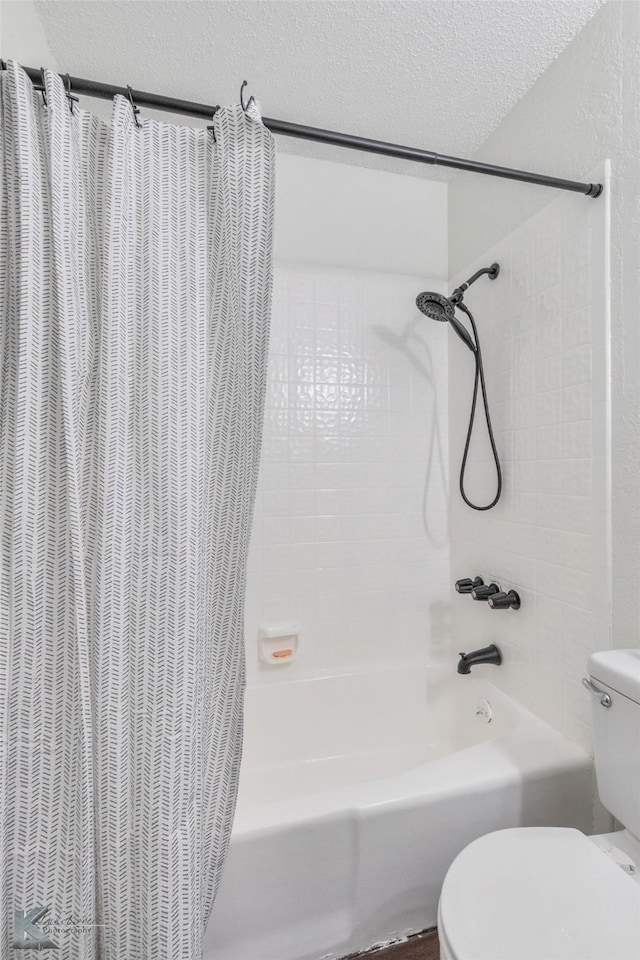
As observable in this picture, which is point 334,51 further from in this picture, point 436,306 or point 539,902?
point 539,902

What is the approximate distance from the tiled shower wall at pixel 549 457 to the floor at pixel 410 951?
65 cm

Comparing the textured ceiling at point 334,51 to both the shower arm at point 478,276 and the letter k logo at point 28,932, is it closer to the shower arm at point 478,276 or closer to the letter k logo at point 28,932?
the shower arm at point 478,276

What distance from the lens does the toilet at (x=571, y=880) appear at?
2.52ft

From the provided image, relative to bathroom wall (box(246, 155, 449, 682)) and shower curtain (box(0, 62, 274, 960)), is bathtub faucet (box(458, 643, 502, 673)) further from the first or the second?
shower curtain (box(0, 62, 274, 960))

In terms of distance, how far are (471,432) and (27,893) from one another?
1.75 metres

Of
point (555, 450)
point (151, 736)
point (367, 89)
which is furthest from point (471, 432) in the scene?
point (151, 736)

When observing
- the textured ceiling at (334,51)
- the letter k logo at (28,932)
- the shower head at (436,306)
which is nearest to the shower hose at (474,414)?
the shower head at (436,306)

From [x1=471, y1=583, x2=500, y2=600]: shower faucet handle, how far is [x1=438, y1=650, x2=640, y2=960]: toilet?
54 centimetres

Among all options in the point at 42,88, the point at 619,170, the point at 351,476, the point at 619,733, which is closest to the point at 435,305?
the point at 619,170

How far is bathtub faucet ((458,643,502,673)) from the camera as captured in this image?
65.9 inches

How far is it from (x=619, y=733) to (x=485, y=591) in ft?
2.17

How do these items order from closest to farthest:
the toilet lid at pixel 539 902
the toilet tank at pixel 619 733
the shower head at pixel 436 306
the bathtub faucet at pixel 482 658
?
the toilet lid at pixel 539 902 → the toilet tank at pixel 619 733 → the shower head at pixel 436 306 → the bathtub faucet at pixel 482 658

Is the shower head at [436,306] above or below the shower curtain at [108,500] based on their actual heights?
above

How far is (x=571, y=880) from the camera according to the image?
2.93 ft
